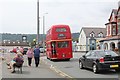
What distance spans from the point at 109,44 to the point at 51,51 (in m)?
24.3

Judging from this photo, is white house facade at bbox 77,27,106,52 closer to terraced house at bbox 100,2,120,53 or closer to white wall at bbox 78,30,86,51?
white wall at bbox 78,30,86,51

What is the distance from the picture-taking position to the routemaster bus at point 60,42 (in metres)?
29.4

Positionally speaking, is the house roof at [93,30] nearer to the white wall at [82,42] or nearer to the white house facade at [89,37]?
the white house facade at [89,37]

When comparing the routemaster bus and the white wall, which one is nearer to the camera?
the routemaster bus

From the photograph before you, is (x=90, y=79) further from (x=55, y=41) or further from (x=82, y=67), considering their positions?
(x=55, y=41)

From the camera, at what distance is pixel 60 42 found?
29984 mm

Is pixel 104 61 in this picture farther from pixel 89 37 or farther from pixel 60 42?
pixel 89 37

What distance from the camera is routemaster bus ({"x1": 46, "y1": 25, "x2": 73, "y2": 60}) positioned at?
96.6 ft

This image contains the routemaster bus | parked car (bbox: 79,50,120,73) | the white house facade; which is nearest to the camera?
parked car (bbox: 79,50,120,73)

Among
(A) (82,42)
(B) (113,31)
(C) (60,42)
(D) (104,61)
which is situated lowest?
(D) (104,61)

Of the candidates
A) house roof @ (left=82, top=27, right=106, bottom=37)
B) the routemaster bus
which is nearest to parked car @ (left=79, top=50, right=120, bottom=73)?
the routemaster bus

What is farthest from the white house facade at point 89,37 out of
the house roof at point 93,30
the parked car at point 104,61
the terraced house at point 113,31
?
the parked car at point 104,61

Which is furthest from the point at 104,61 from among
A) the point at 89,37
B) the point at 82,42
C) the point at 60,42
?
the point at 82,42

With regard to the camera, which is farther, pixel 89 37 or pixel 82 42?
pixel 82 42
